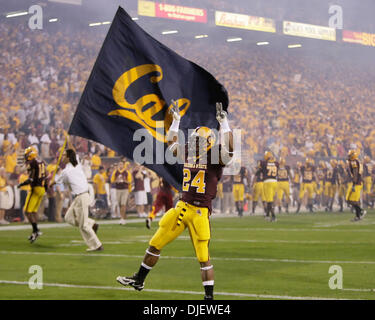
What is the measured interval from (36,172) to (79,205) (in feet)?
6.90

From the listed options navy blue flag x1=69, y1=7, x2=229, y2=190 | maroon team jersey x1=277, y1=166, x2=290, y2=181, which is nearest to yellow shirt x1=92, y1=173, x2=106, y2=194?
maroon team jersey x1=277, y1=166, x2=290, y2=181

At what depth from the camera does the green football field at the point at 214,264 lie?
303 inches

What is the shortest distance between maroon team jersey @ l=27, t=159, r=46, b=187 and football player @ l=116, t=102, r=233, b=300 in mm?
6718

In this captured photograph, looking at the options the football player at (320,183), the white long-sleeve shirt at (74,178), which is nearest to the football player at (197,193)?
the white long-sleeve shirt at (74,178)

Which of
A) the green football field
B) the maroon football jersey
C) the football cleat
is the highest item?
the maroon football jersey

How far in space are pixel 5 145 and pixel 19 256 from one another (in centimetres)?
874

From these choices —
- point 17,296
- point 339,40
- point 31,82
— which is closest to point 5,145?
point 31,82

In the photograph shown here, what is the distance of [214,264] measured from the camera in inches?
396

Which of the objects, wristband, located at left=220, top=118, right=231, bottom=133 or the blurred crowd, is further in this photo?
the blurred crowd

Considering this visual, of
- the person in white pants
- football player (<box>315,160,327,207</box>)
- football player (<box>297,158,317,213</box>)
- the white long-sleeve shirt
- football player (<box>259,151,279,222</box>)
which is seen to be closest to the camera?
the person in white pants

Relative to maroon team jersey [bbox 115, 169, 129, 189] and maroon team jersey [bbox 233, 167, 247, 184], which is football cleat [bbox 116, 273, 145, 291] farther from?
maroon team jersey [bbox 233, 167, 247, 184]

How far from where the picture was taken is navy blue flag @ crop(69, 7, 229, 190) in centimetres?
829

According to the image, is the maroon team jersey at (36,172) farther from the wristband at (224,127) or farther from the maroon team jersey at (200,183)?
the wristband at (224,127)

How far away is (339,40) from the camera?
1534 inches
